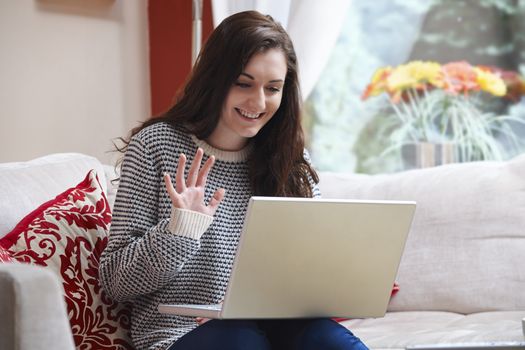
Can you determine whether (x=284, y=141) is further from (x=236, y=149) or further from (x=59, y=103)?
(x=59, y=103)

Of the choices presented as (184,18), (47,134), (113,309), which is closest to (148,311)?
(113,309)

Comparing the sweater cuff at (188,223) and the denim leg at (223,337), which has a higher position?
the sweater cuff at (188,223)

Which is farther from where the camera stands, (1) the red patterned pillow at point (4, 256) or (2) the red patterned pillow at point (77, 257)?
(2) the red patterned pillow at point (77, 257)

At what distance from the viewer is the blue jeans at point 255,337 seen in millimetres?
1701

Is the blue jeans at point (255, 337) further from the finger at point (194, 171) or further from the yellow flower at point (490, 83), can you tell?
the yellow flower at point (490, 83)

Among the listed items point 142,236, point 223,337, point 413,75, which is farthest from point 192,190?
point 413,75

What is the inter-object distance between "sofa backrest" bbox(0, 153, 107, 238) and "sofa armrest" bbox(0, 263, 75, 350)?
0.84m

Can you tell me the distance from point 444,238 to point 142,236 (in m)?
0.90

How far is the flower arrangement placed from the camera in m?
3.60

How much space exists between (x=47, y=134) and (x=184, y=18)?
83 centimetres

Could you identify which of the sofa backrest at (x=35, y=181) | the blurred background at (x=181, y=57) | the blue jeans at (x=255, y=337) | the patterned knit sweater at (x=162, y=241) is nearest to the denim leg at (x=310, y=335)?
the blue jeans at (x=255, y=337)

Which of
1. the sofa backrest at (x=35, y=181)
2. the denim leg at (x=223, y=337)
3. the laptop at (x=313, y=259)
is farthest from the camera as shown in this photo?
Answer: the sofa backrest at (x=35, y=181)

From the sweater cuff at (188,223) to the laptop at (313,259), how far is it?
5.9 inches

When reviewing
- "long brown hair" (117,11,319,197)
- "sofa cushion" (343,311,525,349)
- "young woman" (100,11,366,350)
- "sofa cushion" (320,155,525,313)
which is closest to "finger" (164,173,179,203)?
"young woman" (100,11,366,350)
